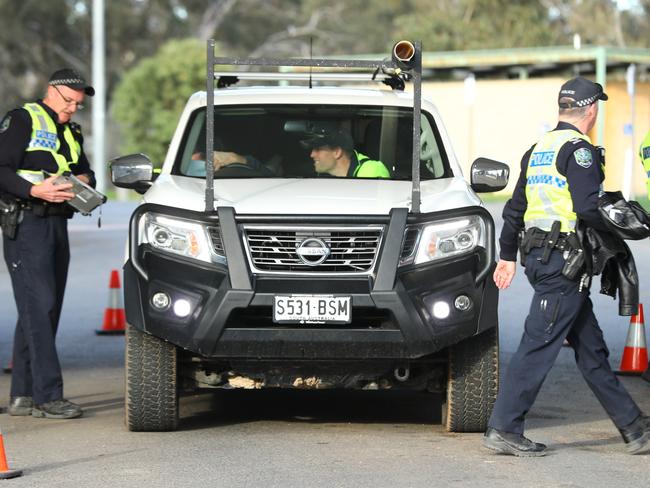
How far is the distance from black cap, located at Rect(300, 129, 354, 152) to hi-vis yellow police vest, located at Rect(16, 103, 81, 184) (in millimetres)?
1409

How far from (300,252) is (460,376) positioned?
42.9 inches

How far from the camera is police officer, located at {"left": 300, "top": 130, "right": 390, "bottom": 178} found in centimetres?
887

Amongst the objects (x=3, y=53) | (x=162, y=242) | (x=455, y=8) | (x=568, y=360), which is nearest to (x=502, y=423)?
(x=162, y=242)

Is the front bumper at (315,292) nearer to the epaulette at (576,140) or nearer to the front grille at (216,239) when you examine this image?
the front grille at (216,239)

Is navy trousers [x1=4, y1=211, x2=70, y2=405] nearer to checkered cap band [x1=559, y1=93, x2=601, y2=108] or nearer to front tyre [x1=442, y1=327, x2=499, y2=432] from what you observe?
front tyre [x1=442, y1=327, x2=499, y2=432]

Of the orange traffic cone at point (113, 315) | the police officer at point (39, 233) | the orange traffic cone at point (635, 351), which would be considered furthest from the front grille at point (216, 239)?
the orange traffic cone at point (113, 315)

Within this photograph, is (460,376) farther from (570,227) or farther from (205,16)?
(205,16)

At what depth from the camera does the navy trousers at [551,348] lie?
739 cm

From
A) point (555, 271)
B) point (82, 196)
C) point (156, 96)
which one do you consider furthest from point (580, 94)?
Result: point (156, 96)

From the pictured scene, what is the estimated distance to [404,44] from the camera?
25.7 ft

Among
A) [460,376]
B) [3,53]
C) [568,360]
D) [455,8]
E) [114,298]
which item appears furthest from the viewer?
[455,8]

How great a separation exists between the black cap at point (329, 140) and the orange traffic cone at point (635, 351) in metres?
2.80

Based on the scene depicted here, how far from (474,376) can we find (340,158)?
165cm

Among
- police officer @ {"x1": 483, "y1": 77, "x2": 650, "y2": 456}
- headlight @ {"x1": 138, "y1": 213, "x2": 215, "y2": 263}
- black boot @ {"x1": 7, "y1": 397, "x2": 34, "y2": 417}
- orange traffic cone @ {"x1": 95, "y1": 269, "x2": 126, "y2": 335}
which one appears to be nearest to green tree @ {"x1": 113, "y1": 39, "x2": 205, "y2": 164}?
orange traffic cone @ {"x1": 95, "y1": 269, "x2": 126, "y2": 335}
